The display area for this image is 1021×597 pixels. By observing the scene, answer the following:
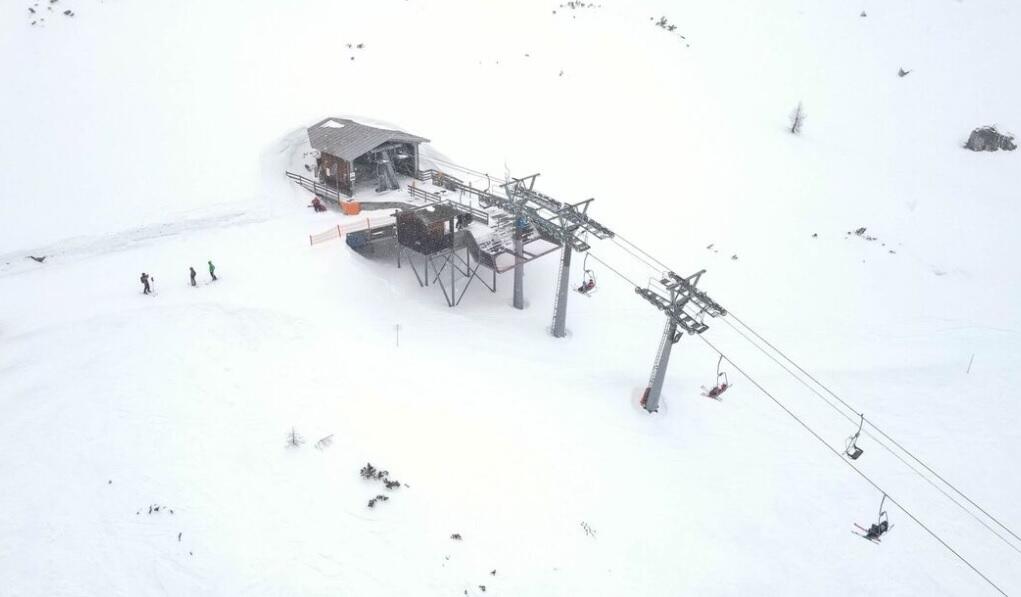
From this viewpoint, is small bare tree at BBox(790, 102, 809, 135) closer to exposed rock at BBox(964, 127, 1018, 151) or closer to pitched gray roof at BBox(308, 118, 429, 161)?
exposed rock at BBox(964, 127, 1018, 151)

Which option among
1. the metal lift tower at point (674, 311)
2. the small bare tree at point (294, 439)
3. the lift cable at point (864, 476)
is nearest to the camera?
the small bare tree at point (294, 439)

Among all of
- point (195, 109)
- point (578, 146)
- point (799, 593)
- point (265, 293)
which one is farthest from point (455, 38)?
point (799, 593)

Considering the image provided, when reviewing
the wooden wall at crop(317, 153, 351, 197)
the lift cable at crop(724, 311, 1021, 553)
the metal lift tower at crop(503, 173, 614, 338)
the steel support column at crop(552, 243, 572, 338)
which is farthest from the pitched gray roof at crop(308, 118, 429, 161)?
the lift cable at crop(724, 311, 1021, 553)

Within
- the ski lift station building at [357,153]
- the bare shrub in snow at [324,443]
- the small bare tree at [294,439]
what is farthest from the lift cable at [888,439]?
the ski lift station building at [357,153]

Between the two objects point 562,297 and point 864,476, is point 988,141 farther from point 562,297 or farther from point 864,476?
point 562,297

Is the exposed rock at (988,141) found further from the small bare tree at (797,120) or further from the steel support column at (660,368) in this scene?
the steel support column at (660,368)

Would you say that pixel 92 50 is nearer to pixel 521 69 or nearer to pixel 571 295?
pixel 521 69
